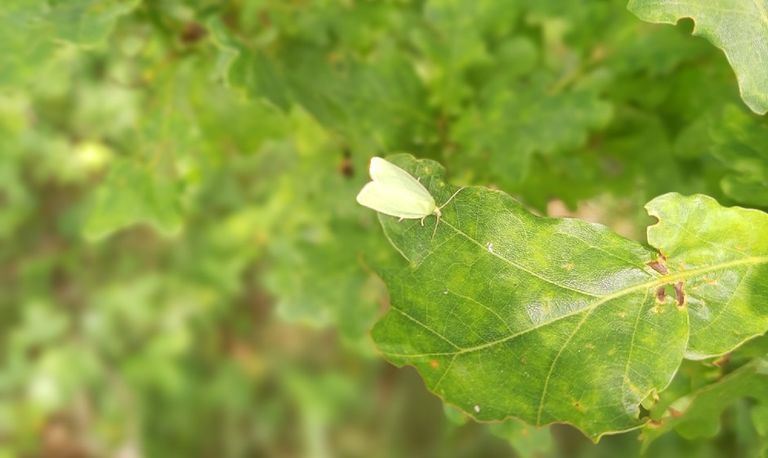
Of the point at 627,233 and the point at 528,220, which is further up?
the point at 528,220

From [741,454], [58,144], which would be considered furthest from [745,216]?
[58,144]

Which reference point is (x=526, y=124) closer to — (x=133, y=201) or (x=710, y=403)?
(x=710, y=403)

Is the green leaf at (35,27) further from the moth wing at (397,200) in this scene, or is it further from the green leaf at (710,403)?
the green leaf at (710,403)

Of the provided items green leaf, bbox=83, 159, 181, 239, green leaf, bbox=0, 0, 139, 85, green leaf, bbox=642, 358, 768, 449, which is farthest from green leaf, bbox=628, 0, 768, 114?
green leaf, bbox=83, 159, 181, 239

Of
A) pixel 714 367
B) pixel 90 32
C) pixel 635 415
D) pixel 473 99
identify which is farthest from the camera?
pixel 473 99

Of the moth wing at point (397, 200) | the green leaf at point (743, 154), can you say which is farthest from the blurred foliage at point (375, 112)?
the moth wing at point (397, 200)

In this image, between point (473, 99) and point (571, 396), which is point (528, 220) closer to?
point (571, 396)

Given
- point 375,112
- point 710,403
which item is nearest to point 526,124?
point 375,112
